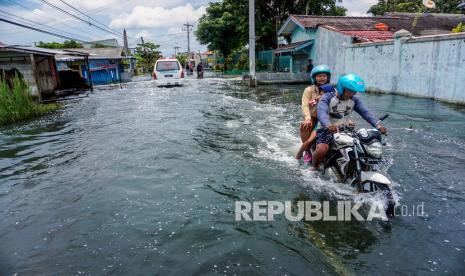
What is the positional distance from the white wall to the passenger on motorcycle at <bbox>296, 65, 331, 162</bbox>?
9057mm

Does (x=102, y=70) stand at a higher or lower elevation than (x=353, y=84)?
higher

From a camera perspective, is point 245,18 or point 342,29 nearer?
point 342,29

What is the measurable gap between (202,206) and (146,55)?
2297 inches

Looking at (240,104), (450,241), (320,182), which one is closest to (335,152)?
(320,182)

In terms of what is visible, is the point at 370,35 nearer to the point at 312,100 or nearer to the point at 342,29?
the point at 342,29

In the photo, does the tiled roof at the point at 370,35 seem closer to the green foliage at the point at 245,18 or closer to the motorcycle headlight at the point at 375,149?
the green foliage at the point at 245,18

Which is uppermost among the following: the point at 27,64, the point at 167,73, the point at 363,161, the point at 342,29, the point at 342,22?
the point at 342,22

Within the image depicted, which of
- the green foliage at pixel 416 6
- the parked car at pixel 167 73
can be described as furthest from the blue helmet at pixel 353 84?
the green foliage at pixel 416 6

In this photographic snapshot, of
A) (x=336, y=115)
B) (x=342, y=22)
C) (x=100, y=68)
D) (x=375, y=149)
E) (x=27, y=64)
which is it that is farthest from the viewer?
(x=100, y=68)

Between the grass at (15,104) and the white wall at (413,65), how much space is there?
15.8 m

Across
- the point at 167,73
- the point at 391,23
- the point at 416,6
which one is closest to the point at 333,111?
the point at 167,73

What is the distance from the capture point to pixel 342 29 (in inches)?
929

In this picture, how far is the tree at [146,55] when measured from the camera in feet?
188

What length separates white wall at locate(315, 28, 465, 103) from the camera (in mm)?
12031
